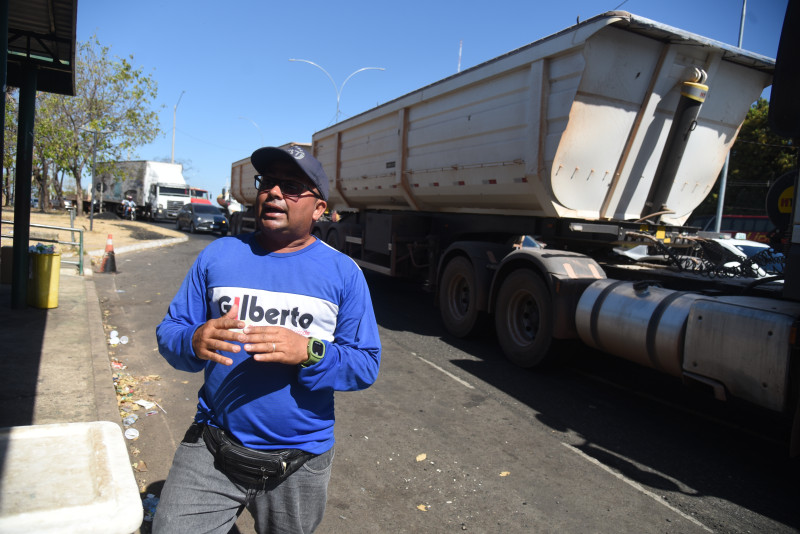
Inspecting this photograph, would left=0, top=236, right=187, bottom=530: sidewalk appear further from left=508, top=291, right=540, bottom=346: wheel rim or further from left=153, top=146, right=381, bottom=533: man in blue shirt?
left=508, top=291, right=540, bottom=346: wheel rim

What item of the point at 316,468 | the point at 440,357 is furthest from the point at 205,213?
Result: the point at 316,468

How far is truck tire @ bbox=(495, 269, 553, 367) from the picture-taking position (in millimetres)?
5793

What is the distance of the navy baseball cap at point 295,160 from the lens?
1.96 metres

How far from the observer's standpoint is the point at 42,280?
23.7 ft

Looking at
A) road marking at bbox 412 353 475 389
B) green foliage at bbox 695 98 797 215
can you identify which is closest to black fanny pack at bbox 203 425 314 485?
road marking at bbox 412 353 475 389

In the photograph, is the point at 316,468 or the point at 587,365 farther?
the point at 587,365

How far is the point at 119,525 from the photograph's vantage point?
50.0 inches

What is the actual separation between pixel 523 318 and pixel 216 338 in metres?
5.08

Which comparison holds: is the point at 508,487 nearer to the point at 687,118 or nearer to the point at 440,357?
the point at 440,357

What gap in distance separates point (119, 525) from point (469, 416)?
3.71 metres

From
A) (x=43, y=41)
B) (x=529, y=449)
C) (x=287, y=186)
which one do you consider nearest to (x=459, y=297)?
(x=529, y=449)

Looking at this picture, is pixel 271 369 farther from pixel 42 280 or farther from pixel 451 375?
pixel 42 280

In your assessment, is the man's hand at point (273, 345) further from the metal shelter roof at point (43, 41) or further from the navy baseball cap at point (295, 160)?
the metal shelter roof at point (43, 41)

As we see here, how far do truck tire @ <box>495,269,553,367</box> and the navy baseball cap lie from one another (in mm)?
4142
